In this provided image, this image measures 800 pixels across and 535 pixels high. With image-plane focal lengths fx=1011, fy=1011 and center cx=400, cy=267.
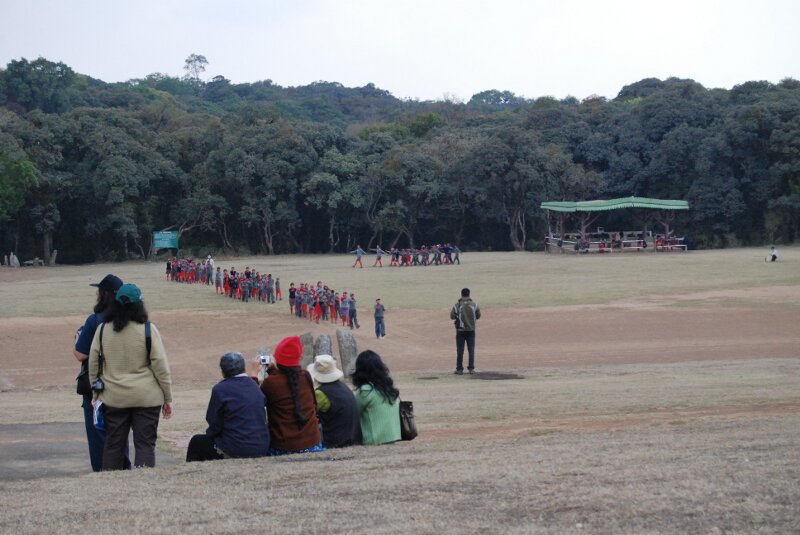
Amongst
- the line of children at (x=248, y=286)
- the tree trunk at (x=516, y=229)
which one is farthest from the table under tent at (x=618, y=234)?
the line of children at (x=248, y=286)

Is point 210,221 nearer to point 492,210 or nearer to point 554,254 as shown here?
point 492,210

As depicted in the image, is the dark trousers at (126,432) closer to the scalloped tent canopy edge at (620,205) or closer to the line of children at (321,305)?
the line of children at (321,305)

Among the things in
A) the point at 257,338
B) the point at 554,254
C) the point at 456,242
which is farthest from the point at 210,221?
the point at 257,338

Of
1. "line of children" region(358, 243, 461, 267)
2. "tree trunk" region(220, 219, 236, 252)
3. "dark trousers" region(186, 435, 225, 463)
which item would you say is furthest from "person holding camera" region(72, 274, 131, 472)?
"tree trunk" region(220, 219, 236, 252)

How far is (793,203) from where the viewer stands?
189 ft

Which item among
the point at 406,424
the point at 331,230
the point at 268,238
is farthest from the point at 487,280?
the point at 406,424

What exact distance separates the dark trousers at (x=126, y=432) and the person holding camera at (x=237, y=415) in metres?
0.46

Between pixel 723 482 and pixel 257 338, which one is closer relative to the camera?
pixel 723 482

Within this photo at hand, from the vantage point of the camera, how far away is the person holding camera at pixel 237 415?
26.5ft

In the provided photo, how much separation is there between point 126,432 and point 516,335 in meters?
20.3

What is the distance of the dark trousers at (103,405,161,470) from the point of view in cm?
804

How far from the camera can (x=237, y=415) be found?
26.7 ft

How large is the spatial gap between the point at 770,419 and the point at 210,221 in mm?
59797

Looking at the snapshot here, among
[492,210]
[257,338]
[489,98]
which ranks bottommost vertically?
[257,338]
